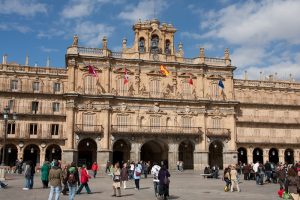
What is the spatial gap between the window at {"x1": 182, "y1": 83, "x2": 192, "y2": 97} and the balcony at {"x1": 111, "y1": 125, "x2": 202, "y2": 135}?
16.2 feet

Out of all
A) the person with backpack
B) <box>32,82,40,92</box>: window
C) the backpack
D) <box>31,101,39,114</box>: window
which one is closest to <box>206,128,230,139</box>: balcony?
<box>31,101,39,114</box>: window

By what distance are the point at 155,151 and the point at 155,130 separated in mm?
6006

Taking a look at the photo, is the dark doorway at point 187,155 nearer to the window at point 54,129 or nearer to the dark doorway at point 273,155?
the dark doorway at point 273,155

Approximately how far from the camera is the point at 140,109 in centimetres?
5559

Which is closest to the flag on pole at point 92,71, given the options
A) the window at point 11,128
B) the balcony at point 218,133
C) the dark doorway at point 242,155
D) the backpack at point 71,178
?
the window at point 11,128

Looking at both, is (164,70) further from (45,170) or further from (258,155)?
(45,170)

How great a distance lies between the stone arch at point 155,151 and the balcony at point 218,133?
647 centimetres

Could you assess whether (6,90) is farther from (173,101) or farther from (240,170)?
(240,170)

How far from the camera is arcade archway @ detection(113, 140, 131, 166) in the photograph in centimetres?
5675

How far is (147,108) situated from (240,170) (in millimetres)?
16053

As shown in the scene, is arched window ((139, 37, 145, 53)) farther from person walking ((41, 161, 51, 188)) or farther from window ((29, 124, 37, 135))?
person walking ((41, 161, 51, 188))

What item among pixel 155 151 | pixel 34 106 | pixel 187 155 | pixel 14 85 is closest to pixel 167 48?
pixel 155 151

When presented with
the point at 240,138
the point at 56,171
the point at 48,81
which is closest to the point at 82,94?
the point at 48,81

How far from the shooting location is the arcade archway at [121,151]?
56750 millimetres
